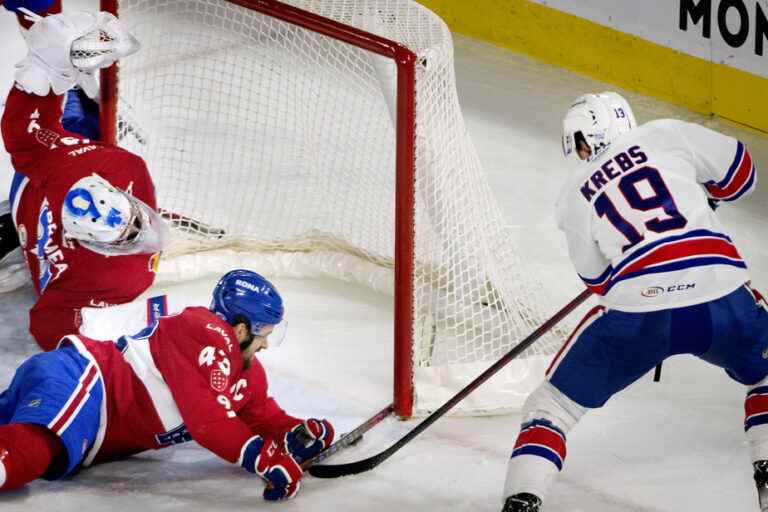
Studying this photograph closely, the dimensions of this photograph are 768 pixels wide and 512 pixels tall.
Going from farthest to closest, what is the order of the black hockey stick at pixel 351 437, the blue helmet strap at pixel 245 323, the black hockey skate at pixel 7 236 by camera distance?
the black hockey skate at pixel 7 236 < the black hockey stick at pixel 351 437 < the blue helmet strap at pixel 245 323

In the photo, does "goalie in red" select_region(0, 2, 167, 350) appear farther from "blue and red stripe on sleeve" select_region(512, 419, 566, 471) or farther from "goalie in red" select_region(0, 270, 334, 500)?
"blue and red stripe on sleeve" select_region(512, 419, 566, 471)

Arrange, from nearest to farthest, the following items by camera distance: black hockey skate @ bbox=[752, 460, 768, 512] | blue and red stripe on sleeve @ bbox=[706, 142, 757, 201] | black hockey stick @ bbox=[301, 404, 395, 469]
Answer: black hockey skate @ bbox=[752, 460, 768, 512] → blue and red stripe on sleeve @ bbox=[706, 142, 757, 201] → black hockey stick @ bbox=[301, 404, 395, 469]

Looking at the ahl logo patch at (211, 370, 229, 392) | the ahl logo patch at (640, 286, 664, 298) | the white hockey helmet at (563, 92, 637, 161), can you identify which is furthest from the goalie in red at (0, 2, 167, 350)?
the ahl logo patch at (640, 286, 664, 298)

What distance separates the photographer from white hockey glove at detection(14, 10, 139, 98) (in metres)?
3.88

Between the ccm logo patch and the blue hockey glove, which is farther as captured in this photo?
the blue hockey glove

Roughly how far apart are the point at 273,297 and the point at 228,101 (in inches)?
54.2

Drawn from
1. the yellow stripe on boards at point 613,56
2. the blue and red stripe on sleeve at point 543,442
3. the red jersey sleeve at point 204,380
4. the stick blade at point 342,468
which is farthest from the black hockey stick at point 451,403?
the yellow stripe on boards at point 613,56

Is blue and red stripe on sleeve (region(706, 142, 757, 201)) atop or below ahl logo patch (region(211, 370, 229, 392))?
atop

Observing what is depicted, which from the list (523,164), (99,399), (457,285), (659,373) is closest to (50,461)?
(99,399)

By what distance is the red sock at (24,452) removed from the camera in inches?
119

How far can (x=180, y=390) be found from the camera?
3.14 metres

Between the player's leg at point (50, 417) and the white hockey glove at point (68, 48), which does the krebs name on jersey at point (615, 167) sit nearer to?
the player's leg at point (50, 417)

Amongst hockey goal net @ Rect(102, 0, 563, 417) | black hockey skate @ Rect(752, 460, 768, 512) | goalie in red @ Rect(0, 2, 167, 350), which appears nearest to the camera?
black hockey skate @ Rect(752, 460, 768, 512)

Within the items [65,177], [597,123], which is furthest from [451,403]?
[65,177]
